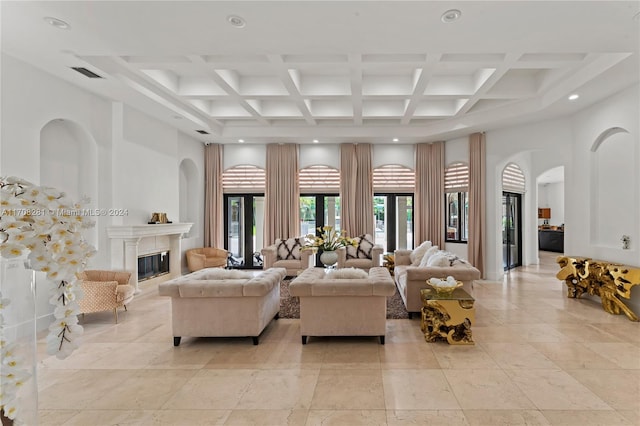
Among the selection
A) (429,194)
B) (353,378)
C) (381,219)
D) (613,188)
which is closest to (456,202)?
(429,194)

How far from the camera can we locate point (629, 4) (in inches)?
112

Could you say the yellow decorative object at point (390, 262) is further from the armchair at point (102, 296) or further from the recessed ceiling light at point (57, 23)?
the recessed ceiling light at point (57, 23)

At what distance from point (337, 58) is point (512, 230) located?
7.31m

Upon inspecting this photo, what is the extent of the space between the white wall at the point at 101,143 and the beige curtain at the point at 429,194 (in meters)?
5.82

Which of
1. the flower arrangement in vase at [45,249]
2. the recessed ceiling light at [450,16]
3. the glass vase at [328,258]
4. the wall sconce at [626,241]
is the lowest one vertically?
the glass vase at [328,258]

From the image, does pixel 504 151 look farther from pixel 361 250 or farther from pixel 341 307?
pixel 341 307

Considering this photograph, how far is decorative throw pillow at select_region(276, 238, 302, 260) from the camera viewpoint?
775cm

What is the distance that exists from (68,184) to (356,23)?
4.85 meters

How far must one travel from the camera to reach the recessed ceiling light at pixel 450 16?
Result: 293 centimetres

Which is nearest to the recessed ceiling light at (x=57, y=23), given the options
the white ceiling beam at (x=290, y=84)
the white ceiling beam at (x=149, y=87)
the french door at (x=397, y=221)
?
the white ceiling beam at (x=149, y=87)

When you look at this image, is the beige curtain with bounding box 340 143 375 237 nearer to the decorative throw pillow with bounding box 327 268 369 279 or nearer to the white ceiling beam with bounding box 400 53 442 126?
the white ceiling beam with bounding box 400 53 442 126

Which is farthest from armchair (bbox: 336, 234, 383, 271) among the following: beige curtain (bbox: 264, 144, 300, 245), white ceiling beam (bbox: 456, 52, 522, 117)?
white ceiling beam (bbox: 456, 52, 522, 117)

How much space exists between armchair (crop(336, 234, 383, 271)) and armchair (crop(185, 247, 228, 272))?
2.93 meters

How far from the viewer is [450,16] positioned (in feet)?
9.87
